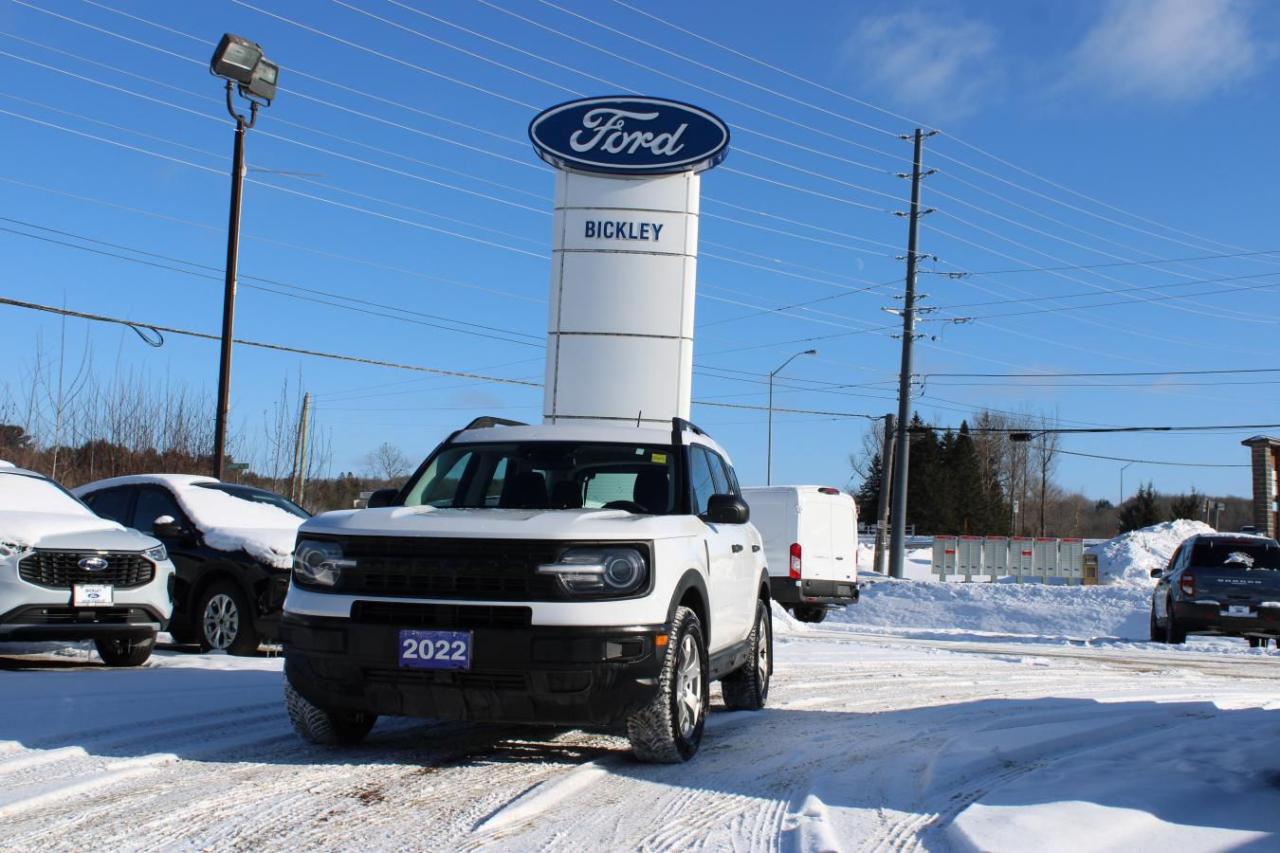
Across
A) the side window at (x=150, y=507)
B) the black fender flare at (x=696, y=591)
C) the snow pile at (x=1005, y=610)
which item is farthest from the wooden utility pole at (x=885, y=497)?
the black fender flare at (x=696, y=591)

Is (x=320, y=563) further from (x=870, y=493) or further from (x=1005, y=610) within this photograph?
(x=870, y=493)

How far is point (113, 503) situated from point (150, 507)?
0.54 m

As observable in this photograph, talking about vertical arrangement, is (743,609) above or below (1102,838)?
above

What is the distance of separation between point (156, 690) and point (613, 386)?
34.8 feet

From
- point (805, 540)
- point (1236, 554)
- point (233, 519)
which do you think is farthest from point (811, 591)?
point (233, 519)

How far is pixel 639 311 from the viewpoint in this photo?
18.3m

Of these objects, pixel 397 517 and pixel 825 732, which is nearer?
pixel 397 517

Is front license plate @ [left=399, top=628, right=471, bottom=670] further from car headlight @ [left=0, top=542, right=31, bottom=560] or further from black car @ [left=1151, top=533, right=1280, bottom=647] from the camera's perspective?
black car @ [left=1151, top=533, right=1280, bottom=647]

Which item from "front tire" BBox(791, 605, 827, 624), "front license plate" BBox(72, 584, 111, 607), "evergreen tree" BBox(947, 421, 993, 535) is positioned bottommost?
"front tire" BBox(791, 605, 827, 624)

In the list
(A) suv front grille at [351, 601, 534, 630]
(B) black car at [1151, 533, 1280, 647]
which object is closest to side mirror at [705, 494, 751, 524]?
(A) suv front grille at [351, 601, 534, 630]

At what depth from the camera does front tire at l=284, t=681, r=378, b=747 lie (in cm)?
630

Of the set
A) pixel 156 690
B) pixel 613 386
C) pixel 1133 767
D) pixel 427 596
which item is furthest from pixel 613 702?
pixel 613 386

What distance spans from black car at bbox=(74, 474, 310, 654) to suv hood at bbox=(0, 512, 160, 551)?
3.36ft

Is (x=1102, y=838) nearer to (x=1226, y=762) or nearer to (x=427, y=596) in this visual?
(x=1226, y=762)
